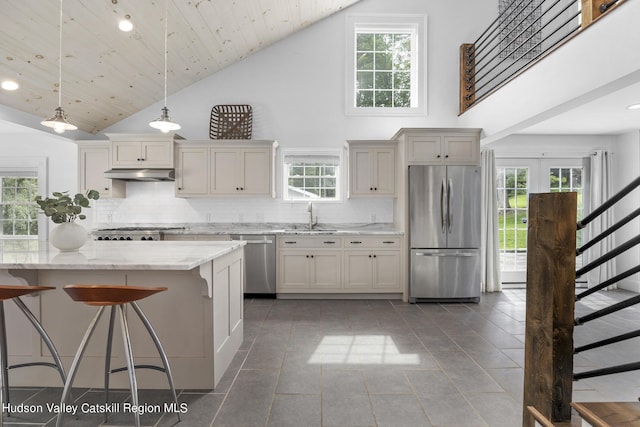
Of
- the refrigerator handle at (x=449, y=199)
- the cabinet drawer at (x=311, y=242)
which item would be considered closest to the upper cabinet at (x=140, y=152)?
the cabinet drawer at (x=311, y=242)

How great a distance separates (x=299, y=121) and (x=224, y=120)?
1128mm

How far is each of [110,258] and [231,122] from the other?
3649 millimetres

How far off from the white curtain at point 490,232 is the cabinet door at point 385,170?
141 cm

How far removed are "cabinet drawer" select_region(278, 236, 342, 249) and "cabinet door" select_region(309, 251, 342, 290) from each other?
9 cm

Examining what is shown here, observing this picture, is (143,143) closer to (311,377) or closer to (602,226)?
(311,377)

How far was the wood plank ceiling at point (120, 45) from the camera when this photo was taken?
3.39 meters

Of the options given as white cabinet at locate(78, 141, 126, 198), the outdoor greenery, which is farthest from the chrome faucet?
the outdoor greenery

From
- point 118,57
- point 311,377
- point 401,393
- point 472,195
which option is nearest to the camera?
point 401,393

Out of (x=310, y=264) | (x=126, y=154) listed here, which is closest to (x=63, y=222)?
(x=126, y=154)

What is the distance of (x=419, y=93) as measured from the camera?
5.65m

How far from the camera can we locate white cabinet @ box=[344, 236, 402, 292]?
16.2ft

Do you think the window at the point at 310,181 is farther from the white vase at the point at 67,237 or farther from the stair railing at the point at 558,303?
the stair railing at the point at 558,303

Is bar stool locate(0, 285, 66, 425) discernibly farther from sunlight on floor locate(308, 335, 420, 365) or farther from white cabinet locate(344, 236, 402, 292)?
white cabinet locate(344, 236, 402, 292)

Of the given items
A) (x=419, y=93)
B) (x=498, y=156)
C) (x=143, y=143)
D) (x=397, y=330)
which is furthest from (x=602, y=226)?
(x=143, y=143)
